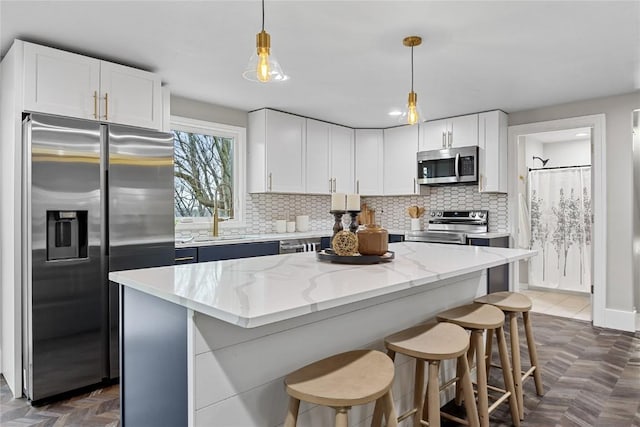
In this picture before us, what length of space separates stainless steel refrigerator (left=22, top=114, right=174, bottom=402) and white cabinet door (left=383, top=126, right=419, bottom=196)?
3242mm

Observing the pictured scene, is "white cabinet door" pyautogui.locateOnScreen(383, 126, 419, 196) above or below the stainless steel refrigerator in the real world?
above

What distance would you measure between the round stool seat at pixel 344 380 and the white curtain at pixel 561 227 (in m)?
4.88

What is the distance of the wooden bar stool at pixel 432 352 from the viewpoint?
5.38 ft

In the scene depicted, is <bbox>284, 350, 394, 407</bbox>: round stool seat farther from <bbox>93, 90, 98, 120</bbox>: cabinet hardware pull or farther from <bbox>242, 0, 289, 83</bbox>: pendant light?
<bbox>93, 90, 98, 120</bbox>: cabinet hardware pull

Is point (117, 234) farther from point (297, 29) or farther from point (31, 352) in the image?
point (297, 29)

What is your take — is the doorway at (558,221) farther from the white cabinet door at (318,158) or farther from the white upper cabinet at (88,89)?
the white upper cabinet at (88,89)

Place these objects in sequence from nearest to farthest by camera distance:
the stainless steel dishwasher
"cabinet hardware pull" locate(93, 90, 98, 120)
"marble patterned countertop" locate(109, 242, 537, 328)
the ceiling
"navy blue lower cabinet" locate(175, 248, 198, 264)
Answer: "marble patterned countertop" locate(109, 242, 537, 328)
the ceiling
"cabinet hardware pull" locate(93, 90, 98, 120)
"navy blue lower cabinet" locate(175, 248, 198, 264)
the stainless steel dishwasher

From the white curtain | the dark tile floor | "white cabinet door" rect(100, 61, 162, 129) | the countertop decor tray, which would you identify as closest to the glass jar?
the countertop decor tray

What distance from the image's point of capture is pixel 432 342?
5.65 ft

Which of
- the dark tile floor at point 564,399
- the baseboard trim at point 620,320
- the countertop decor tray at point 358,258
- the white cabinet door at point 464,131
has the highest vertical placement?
the white cabinet door at point 464,131

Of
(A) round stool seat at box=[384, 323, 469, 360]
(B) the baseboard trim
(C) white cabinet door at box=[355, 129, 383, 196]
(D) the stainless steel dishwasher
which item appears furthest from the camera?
(C) white cabinet door at box=[355, 129, 383, 196]

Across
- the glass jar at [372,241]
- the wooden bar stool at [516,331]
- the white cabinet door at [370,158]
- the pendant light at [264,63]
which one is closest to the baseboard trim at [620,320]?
the wooden bar stool at [516,331]

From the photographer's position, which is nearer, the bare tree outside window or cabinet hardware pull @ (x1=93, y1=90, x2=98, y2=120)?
cabinet hardware pull @ (x1=93, y1=90, x2=98, y2=120)

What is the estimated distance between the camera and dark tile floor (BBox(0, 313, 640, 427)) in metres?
2.31
